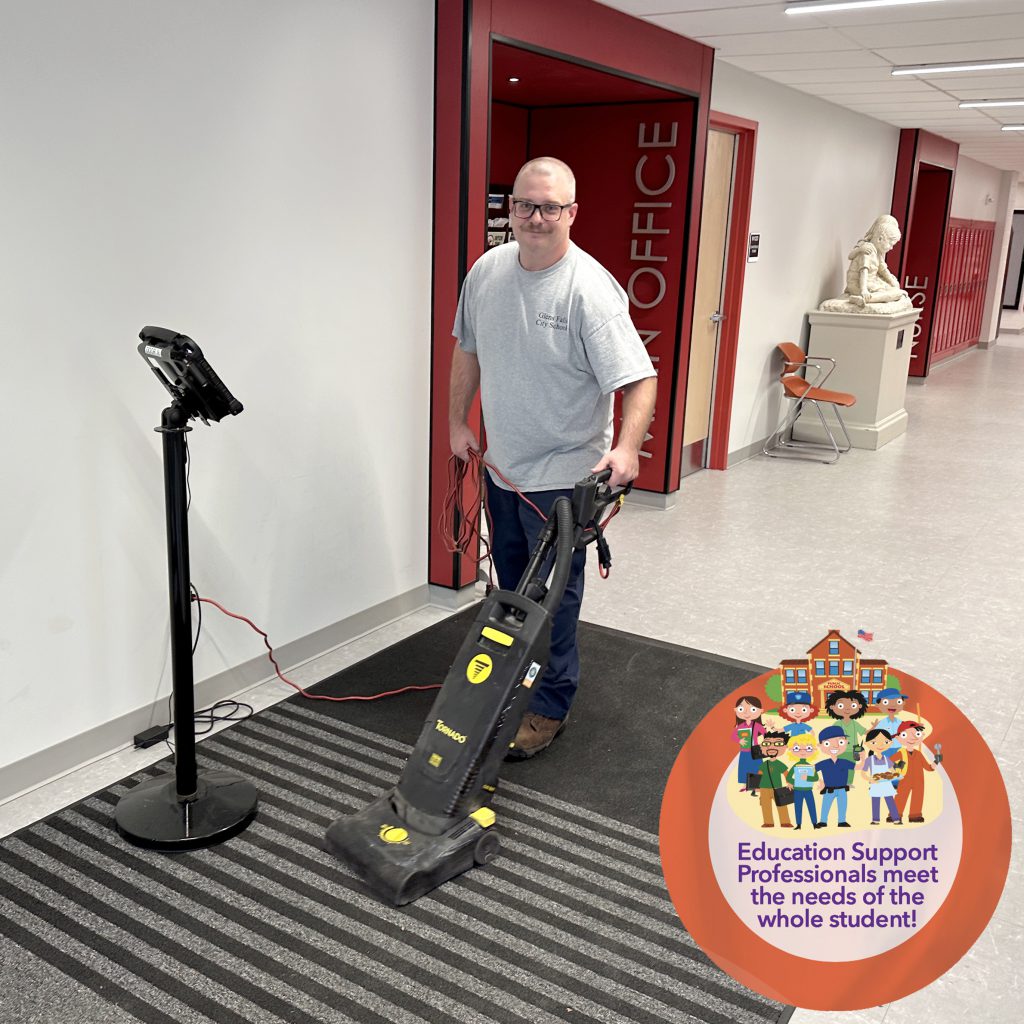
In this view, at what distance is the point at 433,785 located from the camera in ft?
8.06

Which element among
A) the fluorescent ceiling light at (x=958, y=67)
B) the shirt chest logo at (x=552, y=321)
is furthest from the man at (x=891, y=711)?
the fluorescent ceiling light at (x=958, y=67)

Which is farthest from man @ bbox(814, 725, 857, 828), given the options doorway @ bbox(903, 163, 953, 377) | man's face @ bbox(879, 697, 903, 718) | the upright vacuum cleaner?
doorway @ bbox(903, 163, 953, 377)

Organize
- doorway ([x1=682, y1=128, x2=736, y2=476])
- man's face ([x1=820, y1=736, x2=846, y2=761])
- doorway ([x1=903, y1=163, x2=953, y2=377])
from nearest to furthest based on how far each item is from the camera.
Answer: man's face ([x1=820, y1=736, x2=846, y2=761]) → doorway ([x1=682, y1=128, x2=736, y2=476]) → doorway ([x1=903, y1=163, x2=953, y2=377])

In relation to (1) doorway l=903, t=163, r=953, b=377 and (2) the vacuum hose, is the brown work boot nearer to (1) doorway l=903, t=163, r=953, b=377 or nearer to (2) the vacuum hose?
(2) the vacuum hose

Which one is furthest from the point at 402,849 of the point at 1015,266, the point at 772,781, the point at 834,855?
the point at 1015,266

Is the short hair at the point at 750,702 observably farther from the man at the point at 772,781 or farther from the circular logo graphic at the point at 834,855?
the man at the point at 772,781

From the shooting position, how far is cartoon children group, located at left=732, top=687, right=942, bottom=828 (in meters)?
2.49

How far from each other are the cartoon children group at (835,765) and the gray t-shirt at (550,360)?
916mm

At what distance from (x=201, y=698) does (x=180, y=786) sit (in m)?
0.62

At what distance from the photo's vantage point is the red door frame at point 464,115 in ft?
12.1

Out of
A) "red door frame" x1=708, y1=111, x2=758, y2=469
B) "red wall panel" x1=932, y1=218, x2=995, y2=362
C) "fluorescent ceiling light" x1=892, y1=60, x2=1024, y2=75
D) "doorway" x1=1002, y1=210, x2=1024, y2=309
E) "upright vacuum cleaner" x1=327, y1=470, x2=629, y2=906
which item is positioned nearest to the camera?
"upright vacuum cleaner" x1=327, y1=470, x2=629, y2=906

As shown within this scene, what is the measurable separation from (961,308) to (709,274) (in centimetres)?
754

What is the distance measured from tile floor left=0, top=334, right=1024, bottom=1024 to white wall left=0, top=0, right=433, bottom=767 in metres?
0.37

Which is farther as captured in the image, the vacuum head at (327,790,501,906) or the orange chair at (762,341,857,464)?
the orange chair at (762,341,857,464)
